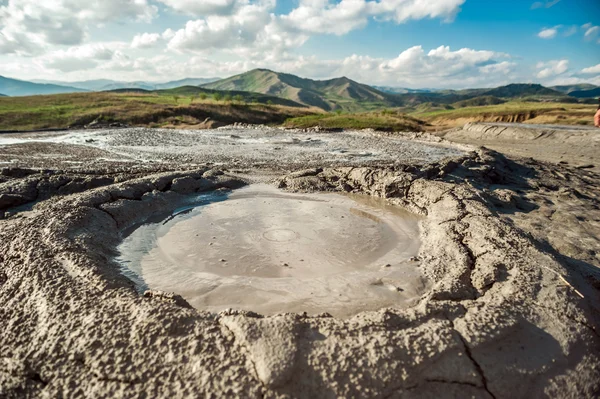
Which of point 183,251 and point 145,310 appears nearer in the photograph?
point 145,310

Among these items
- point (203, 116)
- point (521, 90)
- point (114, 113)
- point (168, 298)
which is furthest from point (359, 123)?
point (521, 90)

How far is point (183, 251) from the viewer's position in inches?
203

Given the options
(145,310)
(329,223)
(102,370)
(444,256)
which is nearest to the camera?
(102,370)

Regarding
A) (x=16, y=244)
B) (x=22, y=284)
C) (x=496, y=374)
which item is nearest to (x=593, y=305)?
(x=496, y=374)

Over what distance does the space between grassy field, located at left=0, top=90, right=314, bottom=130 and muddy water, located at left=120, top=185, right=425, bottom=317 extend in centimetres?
2566

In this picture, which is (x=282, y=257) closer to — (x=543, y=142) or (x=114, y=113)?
(x=543, y=142)

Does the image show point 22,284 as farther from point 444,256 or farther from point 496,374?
point 444,256

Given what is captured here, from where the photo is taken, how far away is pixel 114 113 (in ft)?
98.8

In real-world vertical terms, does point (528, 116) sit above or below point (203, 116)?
above

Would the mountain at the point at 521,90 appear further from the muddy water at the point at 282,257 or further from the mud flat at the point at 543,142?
the muddy water at the point at 282,257

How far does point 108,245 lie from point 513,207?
8.10 metres

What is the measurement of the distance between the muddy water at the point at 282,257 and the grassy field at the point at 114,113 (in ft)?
84.2

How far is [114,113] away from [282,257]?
3113cm

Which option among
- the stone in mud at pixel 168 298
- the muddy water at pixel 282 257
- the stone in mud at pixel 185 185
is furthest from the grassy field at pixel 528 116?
the stone in mud at pixel 168 298
